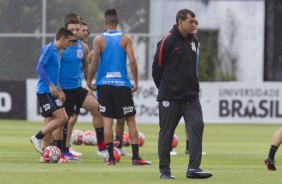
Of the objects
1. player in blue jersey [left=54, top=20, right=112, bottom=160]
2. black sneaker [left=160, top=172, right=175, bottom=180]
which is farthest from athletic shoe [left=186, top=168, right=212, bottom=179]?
player in blue jersey [left=54, top=20, right=112, bottom=160]

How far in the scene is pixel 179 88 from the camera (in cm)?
1302

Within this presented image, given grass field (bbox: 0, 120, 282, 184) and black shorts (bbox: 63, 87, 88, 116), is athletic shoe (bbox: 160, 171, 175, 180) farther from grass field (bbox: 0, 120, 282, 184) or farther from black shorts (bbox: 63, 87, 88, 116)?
black shorts (bbox: 63, 87, 88, 116)

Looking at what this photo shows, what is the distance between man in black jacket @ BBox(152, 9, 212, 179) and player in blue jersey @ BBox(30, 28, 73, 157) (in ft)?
10.2

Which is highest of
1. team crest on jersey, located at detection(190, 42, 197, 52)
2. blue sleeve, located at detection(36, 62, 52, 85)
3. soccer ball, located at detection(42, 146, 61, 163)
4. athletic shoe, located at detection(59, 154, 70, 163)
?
team crest on jersey, located at detection(190, 42, 197, 52)

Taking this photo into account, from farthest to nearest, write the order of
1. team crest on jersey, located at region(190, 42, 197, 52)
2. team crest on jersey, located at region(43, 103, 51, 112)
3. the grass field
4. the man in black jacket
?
team crest on jersey, located at region(43, 103, 51, 112) → team crest on jersey, located at region(190, 42, 197, 52) → the man in black jacket → the grass field

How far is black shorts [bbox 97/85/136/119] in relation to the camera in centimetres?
1541

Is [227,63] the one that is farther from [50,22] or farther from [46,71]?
[46,71]

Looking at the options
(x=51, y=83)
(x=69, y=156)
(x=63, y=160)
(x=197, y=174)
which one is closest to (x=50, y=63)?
(x=51, y=83)

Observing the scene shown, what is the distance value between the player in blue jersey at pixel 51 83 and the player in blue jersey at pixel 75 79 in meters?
0.73

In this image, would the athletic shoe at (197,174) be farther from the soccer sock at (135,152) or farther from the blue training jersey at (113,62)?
the blue training jersey at (113,62)

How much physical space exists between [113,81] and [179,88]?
260 centimetres

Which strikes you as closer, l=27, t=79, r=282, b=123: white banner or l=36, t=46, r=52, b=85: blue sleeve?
l=36, t=46, r=52, b=85: blue sleeve

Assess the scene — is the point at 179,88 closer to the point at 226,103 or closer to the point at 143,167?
the point at 143,167

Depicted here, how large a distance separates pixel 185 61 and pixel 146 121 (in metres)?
18.3
